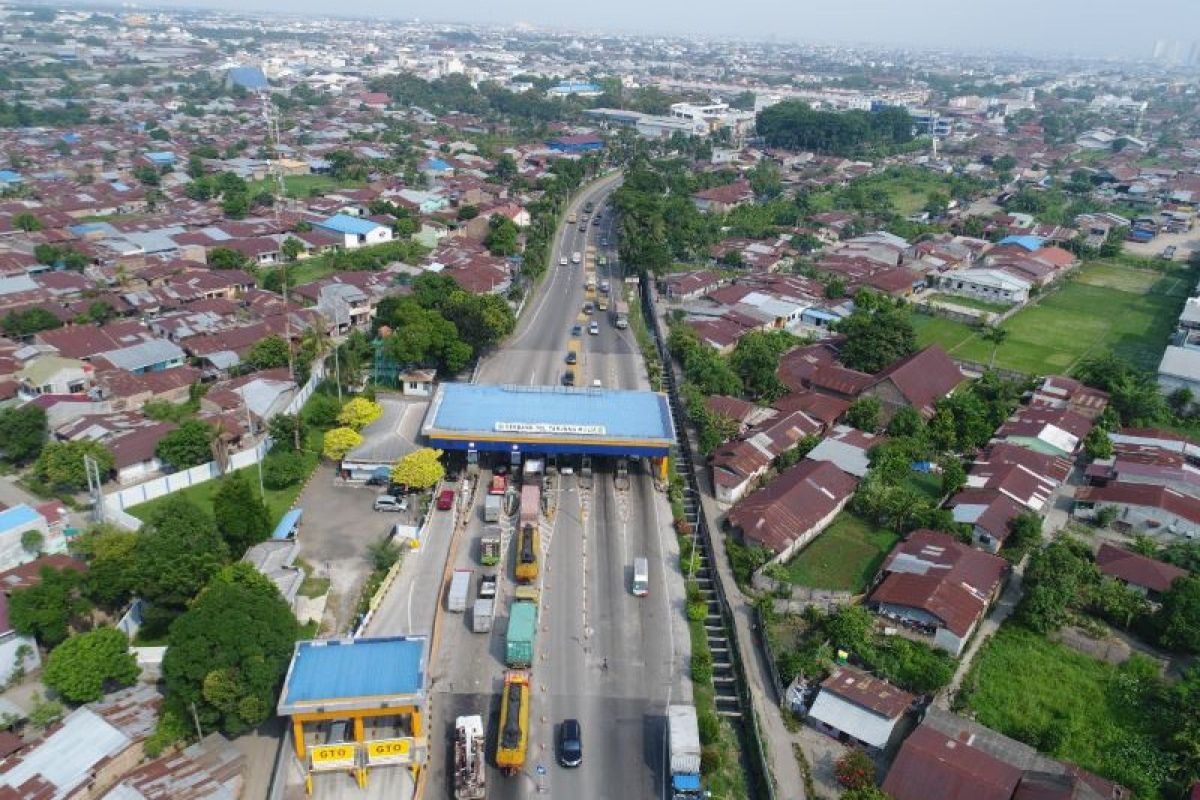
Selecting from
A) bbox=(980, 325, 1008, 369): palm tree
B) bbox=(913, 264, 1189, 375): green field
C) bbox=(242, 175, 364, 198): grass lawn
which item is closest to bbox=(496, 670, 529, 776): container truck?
bbox=(980, 325, 1008, 369): palm tree

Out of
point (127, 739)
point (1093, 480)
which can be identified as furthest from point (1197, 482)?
point (127, 739)

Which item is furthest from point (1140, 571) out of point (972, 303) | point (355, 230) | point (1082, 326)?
point (355, 230)

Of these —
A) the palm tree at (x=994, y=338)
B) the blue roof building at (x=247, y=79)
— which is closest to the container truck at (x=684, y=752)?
the palm tree at (x=994, y=338)

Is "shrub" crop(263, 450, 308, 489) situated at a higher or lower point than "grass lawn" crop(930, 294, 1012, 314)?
higher

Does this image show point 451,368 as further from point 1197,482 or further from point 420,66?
point 420,66

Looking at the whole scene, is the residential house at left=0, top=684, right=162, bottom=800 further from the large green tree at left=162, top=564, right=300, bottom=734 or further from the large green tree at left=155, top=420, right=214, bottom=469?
the large green tree at left=155, top=420, right=214, bottom=469
